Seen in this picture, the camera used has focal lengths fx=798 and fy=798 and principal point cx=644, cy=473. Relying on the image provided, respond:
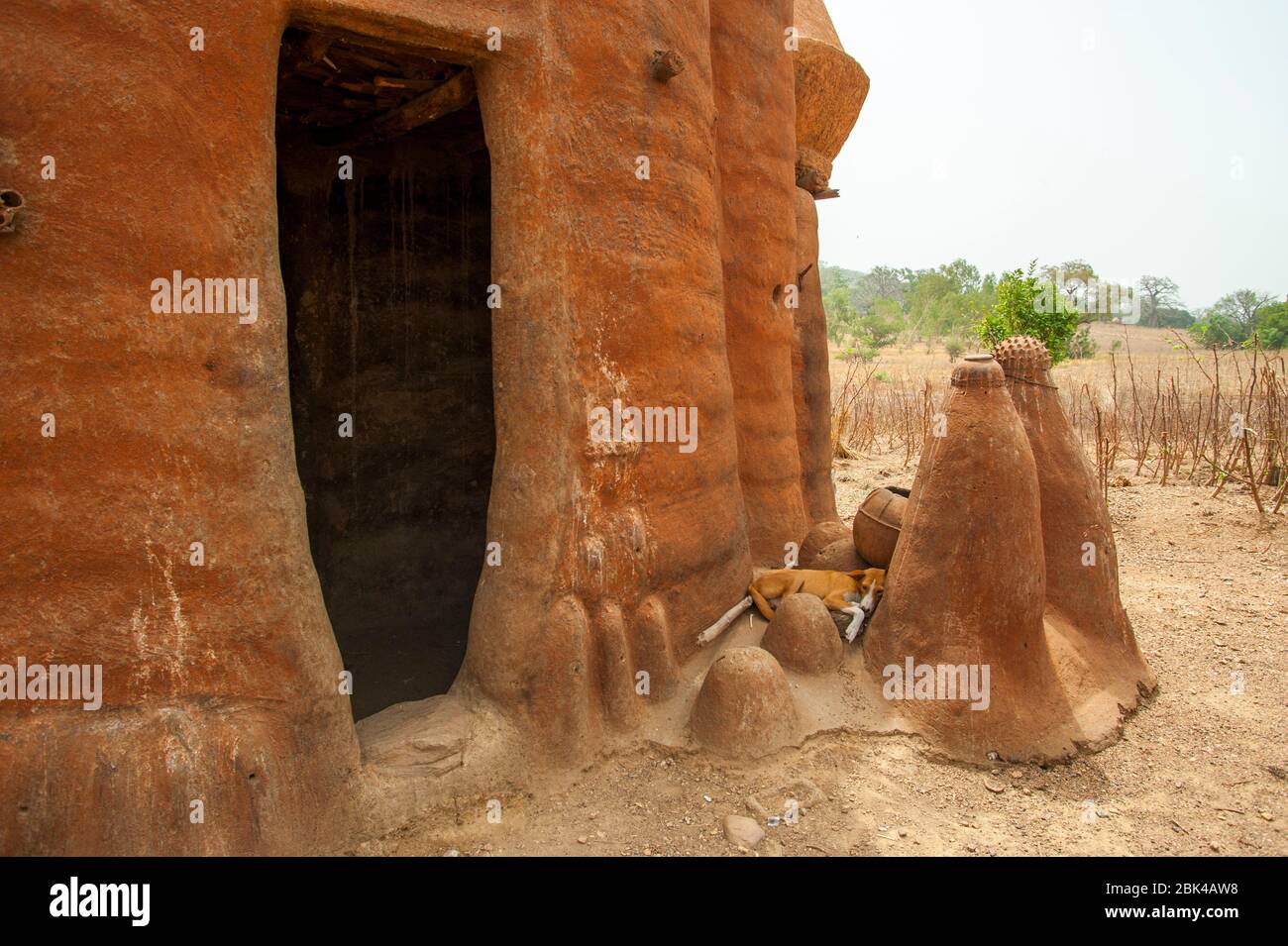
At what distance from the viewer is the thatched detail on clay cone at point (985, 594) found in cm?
356

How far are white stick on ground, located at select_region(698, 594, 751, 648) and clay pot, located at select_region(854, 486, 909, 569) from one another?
77 centimetres

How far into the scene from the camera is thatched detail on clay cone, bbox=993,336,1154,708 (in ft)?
13.5

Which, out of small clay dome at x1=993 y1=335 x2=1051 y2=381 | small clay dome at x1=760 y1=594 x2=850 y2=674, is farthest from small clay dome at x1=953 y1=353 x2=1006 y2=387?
small clay dome at x1=760 y1=594 x2=850 y2=674

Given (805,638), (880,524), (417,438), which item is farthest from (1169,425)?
(417,438)

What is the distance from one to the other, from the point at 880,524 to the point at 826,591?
466 millimetres

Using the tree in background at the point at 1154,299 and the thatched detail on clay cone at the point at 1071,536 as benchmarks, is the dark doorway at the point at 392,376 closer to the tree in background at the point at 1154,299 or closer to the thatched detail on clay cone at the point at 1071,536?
the thatched detail on clay cone at the point at 1071,536

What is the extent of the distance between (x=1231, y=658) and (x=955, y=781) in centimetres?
253

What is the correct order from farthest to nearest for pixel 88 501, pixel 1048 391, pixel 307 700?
pixel 1048 391, pixel 307 700, pixel 88 501

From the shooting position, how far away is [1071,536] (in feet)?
13.6

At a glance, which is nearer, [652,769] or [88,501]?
[88,501]

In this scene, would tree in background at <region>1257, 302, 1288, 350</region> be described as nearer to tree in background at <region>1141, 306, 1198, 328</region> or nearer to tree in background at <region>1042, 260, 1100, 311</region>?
tree in background at <region>1042, 260, 1100, 311</region>
